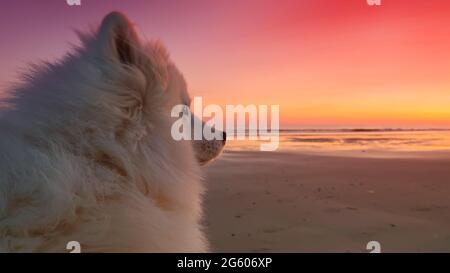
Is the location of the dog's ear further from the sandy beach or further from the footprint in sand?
the footprint in sand

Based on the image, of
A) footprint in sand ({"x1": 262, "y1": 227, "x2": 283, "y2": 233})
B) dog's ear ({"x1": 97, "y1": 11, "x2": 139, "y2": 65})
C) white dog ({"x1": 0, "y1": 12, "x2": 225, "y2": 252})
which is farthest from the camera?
footprint in sand ({"x1": 262, "y1": 227, "x2": 283, "y2": 233})

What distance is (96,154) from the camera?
6.42 feet

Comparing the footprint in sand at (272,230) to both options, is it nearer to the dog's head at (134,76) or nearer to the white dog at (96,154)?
the white dog at (96,154)

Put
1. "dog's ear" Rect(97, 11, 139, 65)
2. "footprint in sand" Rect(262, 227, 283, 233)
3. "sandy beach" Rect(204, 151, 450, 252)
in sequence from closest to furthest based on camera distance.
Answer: "dog's ear" Rect(97, 11, 139, 65), "sandy beach" Rect(204, 151, 450, 252), "footprint in sand" Rect(262, 227, 283, 233)

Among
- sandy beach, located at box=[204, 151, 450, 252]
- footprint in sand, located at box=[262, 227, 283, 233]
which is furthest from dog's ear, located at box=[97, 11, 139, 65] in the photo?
footprint in sand, located at box=[262, 227, 283, 233]

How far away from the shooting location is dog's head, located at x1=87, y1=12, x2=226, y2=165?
2055 mm

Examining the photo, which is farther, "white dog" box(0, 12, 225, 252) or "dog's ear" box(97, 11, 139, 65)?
"dog's ear" box(97, 11, 139, 65)

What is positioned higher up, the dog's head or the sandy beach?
the dog's head

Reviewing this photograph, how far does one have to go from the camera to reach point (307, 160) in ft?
46.5

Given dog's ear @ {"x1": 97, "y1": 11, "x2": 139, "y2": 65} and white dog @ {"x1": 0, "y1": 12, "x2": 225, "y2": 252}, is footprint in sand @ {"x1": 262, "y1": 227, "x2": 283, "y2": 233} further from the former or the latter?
dog's ear @ {"x1": 97, "y1": 11, "x2": 139, "y2": 65}

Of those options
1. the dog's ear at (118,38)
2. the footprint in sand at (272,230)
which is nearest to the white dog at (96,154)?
the dog's ear at (118,38)

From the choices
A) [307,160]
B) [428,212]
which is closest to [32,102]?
[428,212]

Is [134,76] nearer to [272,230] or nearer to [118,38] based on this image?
[118,38]

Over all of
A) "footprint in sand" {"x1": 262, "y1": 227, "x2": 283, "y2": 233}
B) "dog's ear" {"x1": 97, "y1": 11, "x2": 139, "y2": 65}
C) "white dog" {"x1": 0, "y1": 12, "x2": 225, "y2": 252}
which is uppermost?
"dog's ear" {"x1": 97, "y1": 11, "x2": 139, "y2": 65}
